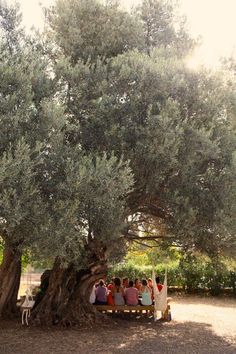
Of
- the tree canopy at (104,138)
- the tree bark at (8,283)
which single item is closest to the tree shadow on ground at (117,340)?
the tree bark at (8,283)

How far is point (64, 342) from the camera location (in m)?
13.4

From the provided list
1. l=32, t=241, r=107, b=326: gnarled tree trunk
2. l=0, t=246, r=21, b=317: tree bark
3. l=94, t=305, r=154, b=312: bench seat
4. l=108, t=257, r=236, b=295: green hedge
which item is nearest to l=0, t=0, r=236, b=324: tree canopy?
l=32, t=241, r=107, b=326: gnarled tree trunk

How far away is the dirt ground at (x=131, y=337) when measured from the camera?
12.7m

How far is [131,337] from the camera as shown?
14438mm

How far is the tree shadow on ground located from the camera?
1266cm

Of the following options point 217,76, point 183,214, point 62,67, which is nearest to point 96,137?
point 62,67

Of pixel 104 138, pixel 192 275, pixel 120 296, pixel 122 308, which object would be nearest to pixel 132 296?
pixel 120 296

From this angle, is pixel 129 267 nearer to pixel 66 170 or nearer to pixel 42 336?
pixel 42 336

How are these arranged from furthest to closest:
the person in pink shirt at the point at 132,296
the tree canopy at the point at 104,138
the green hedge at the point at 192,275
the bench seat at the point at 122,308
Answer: the green hedge at the point at 192,275, the person in pink shirt at the point at 132,296, the bench seat at the point at 122,308, the tree canopy at the point at 104,138

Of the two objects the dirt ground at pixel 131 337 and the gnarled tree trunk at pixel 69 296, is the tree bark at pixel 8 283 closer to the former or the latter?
→ the dirt ground at pixel 131 337

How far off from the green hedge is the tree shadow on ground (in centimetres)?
1056

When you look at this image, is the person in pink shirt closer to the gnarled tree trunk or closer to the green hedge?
the gnarled tree trunk

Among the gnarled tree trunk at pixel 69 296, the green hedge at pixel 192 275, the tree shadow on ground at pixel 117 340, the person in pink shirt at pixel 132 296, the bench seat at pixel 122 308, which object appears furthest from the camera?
the green hedge at pixel 192 275

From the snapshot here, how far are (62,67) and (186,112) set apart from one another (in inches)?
160
